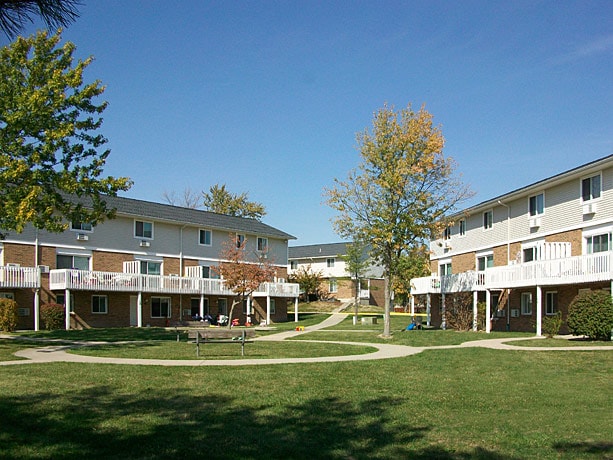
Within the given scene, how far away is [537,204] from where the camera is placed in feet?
104

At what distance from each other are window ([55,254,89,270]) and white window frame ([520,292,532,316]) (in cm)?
2501

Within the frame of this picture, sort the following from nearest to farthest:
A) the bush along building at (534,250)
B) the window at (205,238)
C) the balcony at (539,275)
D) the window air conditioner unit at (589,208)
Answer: the balcony at (539,275), the bush along building at (534,250), the window air conditioner unit at (589,208), the window at (205,238)

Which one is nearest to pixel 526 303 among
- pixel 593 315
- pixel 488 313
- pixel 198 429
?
pixel 488 313

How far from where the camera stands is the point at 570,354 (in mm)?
18453

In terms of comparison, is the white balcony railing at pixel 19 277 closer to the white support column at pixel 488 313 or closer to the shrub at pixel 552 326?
the white support column at pixel 488 313

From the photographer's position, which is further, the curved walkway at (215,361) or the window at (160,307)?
the window at (160,307)

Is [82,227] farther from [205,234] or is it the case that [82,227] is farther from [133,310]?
[205,234]

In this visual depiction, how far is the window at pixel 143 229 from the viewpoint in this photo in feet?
139

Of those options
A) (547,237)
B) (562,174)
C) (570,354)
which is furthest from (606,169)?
(570,354)

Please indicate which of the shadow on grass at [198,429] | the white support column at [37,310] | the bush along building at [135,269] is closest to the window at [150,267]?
the bush along building at [135,269]

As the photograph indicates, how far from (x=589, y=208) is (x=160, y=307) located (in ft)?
89.5

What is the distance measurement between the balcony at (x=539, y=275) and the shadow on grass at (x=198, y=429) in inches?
641

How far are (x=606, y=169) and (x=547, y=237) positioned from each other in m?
5.11

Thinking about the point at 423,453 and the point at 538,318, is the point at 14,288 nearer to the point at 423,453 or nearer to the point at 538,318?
the point at 538,318
